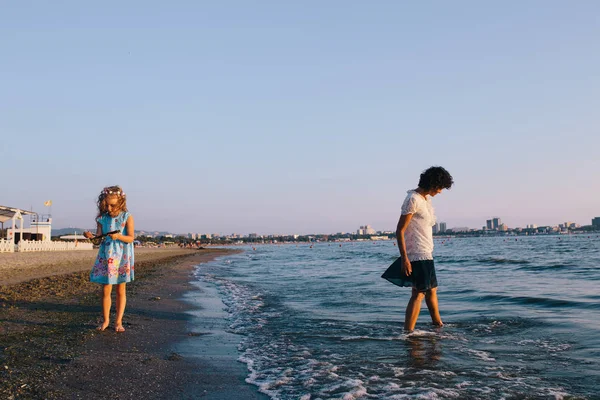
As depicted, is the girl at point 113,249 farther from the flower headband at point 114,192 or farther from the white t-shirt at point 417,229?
the white t-shirt at point 417,229

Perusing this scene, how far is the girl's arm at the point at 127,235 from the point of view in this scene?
5.29 m

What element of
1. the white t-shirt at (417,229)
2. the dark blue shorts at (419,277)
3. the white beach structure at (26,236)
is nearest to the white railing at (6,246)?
the white beach structure at (26,236)

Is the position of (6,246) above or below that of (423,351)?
above

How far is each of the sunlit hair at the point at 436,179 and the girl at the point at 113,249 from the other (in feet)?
11.7

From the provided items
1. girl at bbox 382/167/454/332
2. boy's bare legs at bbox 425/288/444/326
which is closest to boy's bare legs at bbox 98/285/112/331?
girl at bbox 382/167/454/332

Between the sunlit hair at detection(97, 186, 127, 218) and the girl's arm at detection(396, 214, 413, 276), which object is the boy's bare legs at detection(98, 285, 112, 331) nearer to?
the sunlit hair at detection(97, 186, 127, 218)

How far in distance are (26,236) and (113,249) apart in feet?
132

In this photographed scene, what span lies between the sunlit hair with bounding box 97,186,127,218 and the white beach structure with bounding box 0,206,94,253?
2718 cm

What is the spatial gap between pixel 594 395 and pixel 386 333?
2.58 m

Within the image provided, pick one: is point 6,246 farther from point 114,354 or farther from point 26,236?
point 114,354

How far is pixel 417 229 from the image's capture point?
561 centimetres

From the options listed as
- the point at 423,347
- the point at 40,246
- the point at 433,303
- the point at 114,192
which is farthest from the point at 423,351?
the point at 40,246

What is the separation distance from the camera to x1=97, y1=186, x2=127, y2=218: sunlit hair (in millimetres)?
5379

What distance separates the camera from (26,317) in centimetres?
578
